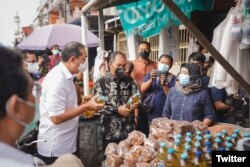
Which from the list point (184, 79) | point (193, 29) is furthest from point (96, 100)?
point (193, 29)

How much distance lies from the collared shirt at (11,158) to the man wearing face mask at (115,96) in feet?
9.05

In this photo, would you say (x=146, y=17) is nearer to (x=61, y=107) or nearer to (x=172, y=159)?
(x=61, y=107)

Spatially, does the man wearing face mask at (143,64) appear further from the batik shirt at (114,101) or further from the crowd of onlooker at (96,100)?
the batik shirt at (114,101)

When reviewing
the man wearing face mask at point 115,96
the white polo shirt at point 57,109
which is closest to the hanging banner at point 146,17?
the man wearing face mask at point 115,96

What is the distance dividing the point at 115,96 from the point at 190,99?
101 centimetres

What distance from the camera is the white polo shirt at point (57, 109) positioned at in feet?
9.71

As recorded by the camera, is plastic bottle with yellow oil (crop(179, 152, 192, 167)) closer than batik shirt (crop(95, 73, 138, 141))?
Yes

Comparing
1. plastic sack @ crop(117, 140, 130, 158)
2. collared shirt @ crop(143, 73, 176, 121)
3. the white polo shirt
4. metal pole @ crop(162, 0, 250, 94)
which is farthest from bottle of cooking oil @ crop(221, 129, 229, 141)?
collared shirt @ crop(143, 73, 176, 121)

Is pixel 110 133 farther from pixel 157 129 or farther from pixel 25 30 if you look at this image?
pixel 25 30

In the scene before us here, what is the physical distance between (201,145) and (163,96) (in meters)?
1.95

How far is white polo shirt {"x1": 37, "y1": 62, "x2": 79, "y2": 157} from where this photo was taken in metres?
2.96

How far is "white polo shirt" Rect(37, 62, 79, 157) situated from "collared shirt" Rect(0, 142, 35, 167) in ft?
6.21

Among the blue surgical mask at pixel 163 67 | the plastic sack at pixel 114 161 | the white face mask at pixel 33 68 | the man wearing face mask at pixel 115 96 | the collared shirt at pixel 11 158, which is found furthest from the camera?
the white face mask at pixel 33 68

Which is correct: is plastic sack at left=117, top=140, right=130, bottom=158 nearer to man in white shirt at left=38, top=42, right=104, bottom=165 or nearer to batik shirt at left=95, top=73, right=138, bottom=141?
man in white shirt at left=38, top=42, right=104, bottom=165
